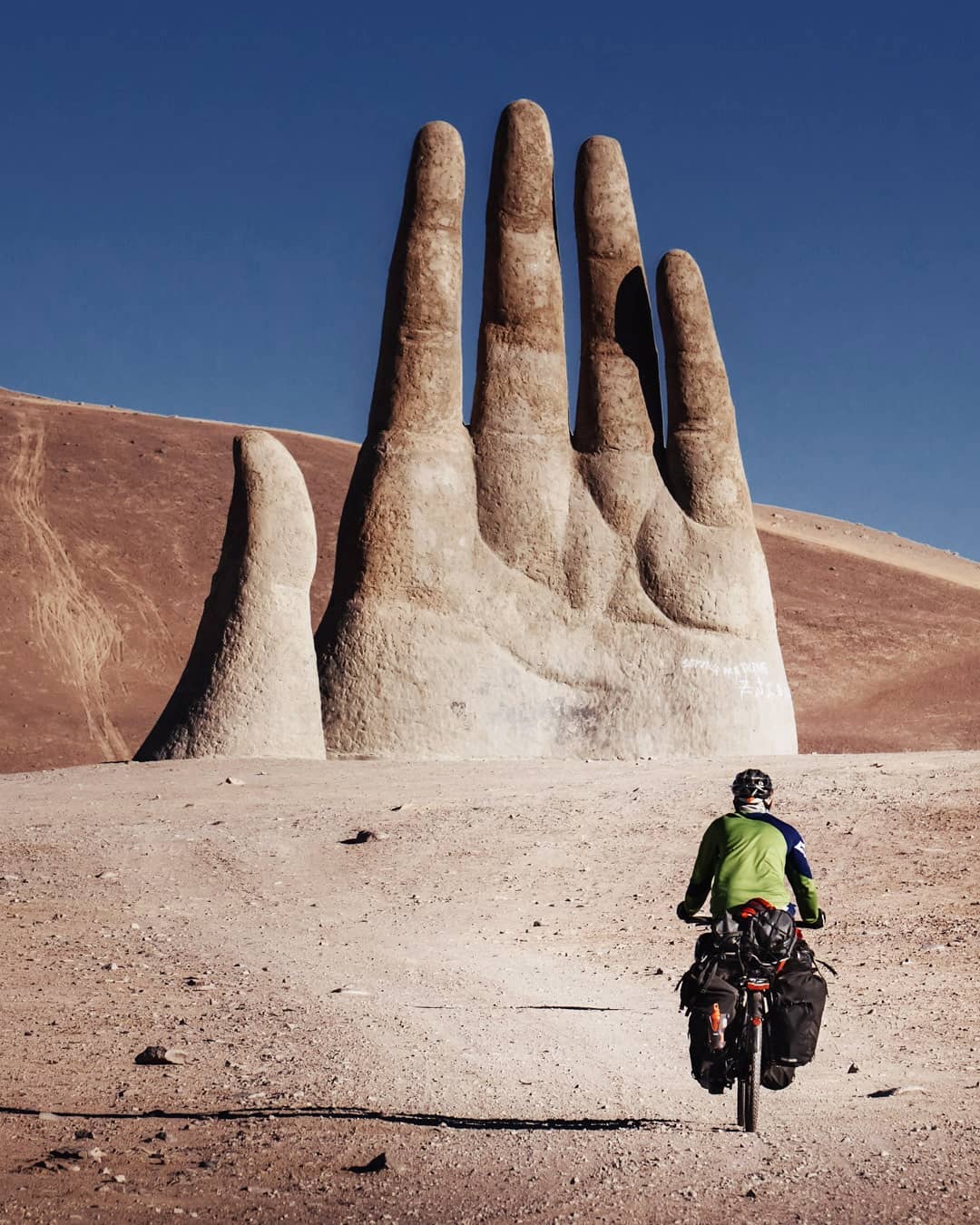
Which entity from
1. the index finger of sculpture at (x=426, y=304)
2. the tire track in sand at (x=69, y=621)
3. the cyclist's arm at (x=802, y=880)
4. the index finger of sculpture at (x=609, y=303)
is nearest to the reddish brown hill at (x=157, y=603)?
the tire track in sand at (x=69, y=621)

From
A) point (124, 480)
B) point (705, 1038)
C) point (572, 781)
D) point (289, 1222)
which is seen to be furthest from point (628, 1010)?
point (124, 480)

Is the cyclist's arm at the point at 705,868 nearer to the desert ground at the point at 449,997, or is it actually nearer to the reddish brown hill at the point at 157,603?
the desert ground at the point at 449,997

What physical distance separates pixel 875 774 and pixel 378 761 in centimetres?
576

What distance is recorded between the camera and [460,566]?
19953 millimetres

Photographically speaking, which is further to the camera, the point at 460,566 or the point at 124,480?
the point at 124,480

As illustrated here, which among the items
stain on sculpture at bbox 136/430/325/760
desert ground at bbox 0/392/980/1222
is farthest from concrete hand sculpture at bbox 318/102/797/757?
desert ground at bbox 0/392/980/1222

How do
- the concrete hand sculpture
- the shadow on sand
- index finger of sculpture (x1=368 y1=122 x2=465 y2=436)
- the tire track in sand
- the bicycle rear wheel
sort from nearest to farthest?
1. the bicycle rear wheel
2. the shadow on sand
3. the concrete hand sculpture
4. index finger of sculpture (x1=368 y1=122 x2=465 y2=436)
5. the tire track in sand

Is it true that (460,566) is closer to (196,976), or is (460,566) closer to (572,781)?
(572,781)

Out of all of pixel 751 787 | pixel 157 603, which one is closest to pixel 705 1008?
pixel 751 787

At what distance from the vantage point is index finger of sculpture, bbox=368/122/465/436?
20.2 metres

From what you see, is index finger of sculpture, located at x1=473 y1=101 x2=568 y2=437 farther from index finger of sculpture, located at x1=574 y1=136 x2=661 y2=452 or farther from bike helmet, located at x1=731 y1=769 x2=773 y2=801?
bike helmet, located at x1=731 y1=769 x2=773 y2=801

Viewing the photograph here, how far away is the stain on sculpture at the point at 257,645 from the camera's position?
59.4 ft

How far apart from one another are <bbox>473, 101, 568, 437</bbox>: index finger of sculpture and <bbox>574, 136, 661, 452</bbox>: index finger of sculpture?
2.17 ft

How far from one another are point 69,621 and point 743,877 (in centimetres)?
3821
